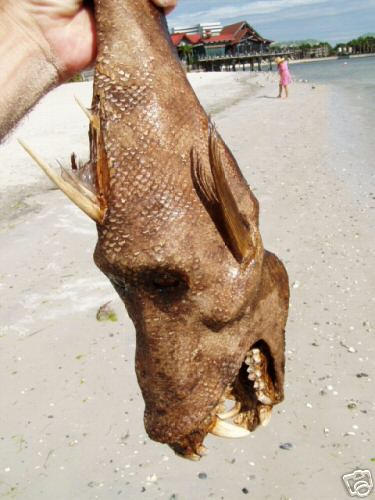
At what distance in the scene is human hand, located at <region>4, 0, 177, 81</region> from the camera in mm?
2668

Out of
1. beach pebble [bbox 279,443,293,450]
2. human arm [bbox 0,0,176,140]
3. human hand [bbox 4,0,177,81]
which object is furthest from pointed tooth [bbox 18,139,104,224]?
beach pebble [bbox 279,443,293,450]

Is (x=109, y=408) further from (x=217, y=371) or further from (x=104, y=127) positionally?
(x=104, y=127)

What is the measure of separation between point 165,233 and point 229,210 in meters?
0.28

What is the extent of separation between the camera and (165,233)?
7.40ft

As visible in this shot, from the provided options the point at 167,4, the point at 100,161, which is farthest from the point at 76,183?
the point at 167,4

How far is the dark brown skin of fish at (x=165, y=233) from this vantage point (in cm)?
226

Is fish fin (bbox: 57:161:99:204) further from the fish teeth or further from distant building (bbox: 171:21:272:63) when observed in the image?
distant building (bbox: 171:21:272:63)

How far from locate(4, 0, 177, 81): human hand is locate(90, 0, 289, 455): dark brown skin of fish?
0.30 metres

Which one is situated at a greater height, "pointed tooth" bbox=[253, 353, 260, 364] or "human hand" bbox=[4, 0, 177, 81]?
"human hand" bbox=[4, 0, 177, 81]

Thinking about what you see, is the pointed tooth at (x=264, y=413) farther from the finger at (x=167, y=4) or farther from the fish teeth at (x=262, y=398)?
the finger at (x=167, y=4)

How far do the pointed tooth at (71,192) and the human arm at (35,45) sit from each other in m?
0.65

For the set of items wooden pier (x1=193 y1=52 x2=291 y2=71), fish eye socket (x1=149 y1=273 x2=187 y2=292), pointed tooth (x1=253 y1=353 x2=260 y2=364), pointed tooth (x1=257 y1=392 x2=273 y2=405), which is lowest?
wooden pier (x1=193 y1=52 x2=291 y2=71)

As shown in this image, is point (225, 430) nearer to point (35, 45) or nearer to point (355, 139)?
point (35, 45)

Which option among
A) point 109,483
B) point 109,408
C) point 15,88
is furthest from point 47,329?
point 15,88
